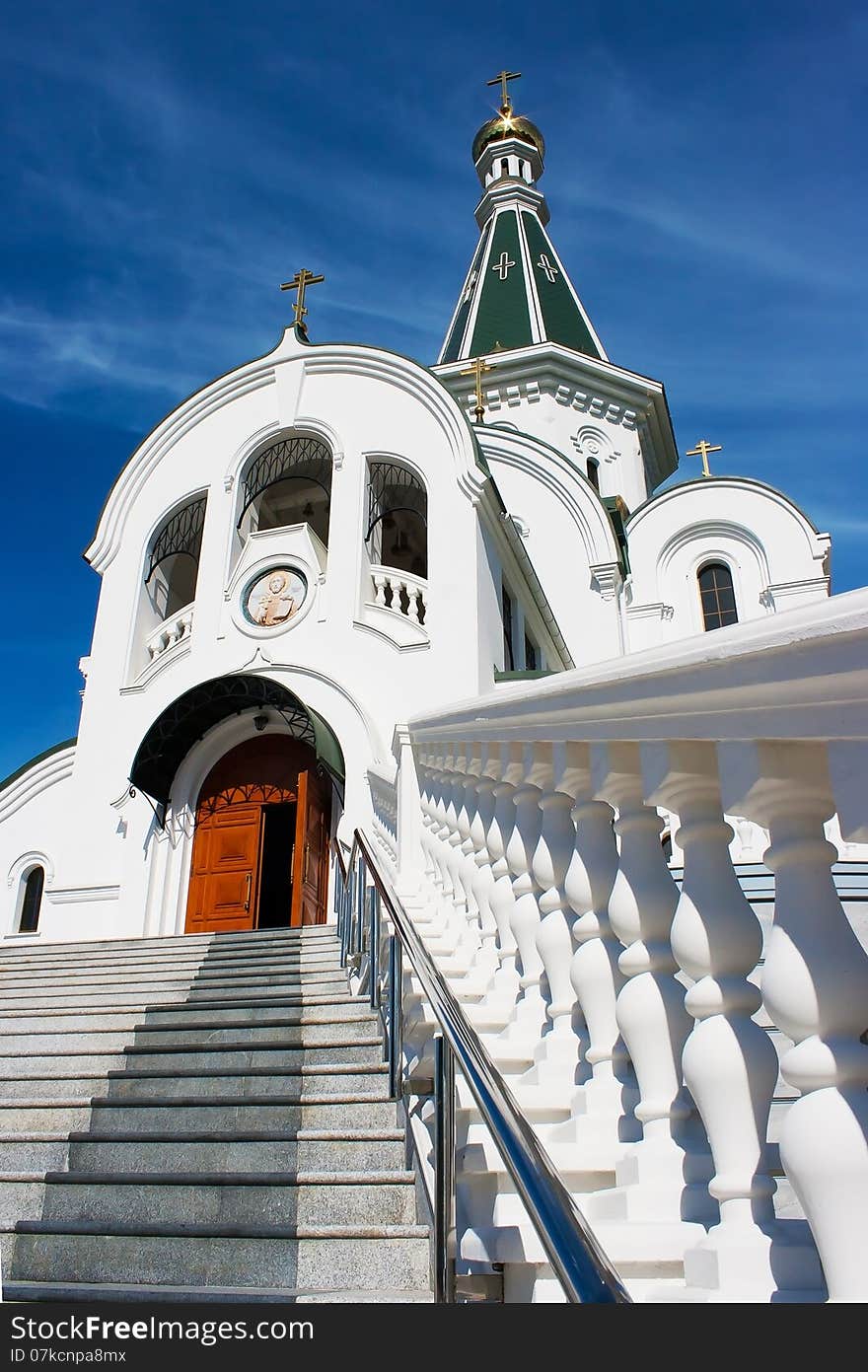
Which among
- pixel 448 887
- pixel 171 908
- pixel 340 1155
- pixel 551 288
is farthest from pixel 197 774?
pixel 551 288

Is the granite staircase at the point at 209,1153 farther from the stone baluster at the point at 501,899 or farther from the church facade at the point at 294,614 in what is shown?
the church facade at the point at 294,614

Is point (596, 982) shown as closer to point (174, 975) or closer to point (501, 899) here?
point (501, 899)

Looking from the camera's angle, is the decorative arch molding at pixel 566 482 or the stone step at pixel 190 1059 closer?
the stone step at pixel 190 1059

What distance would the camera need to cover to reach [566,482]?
19281 millimetres

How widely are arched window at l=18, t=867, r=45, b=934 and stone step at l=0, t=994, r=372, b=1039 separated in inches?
344

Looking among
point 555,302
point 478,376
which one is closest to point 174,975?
point 478,376

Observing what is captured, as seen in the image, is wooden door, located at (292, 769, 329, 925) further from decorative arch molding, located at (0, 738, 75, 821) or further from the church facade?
decorative arch molding, located at (0, 738, 75, 821)

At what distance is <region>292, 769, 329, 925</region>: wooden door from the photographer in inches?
442

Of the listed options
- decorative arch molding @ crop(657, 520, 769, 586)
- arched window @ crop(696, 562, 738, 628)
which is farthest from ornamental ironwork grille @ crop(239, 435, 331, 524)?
arched window @ crop(696, 562, 738, 628)

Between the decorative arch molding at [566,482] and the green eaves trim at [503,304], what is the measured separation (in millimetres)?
5205

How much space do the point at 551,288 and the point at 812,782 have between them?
2922 centimetres

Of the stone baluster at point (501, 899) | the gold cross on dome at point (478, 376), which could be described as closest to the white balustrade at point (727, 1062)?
the stone baluster at point (501, 899)

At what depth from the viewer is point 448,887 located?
15.6 ft

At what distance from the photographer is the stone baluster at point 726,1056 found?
1581mm
